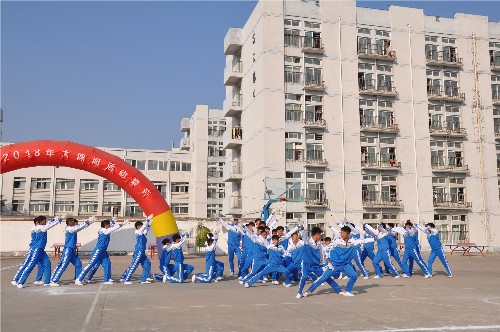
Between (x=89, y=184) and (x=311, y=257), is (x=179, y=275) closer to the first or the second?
(x=311, y=257)

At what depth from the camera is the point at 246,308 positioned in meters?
9.31

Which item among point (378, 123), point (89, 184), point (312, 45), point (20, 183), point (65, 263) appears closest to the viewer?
point (65, 263)

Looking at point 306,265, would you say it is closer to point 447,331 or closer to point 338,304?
point 338,304

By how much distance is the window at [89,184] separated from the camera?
195 feet

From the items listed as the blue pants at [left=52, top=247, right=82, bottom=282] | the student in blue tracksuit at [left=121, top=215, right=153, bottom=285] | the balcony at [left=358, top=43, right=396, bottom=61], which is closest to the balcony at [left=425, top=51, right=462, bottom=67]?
the balcony at [left=358, top=43, right=396, bottom=61]

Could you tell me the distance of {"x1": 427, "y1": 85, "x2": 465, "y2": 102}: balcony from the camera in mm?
41150

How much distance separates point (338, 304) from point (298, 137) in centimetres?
2910

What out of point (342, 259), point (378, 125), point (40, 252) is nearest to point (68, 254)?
point (40, 252)

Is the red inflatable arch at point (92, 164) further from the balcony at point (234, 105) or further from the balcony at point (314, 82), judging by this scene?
the balcony at point (234, 105)

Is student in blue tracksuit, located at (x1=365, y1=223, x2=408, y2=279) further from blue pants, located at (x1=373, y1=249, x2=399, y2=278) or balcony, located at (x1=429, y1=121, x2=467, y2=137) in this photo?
balcony, located at (x1=429, y1=121, x2=467, y2=137)

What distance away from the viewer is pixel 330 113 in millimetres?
39219

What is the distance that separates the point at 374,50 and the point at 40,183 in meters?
40.8

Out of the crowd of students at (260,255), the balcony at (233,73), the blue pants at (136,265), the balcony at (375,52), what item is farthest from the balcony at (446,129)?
the blue pants at (136,265)

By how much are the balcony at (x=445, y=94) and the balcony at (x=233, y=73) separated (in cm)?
1622
